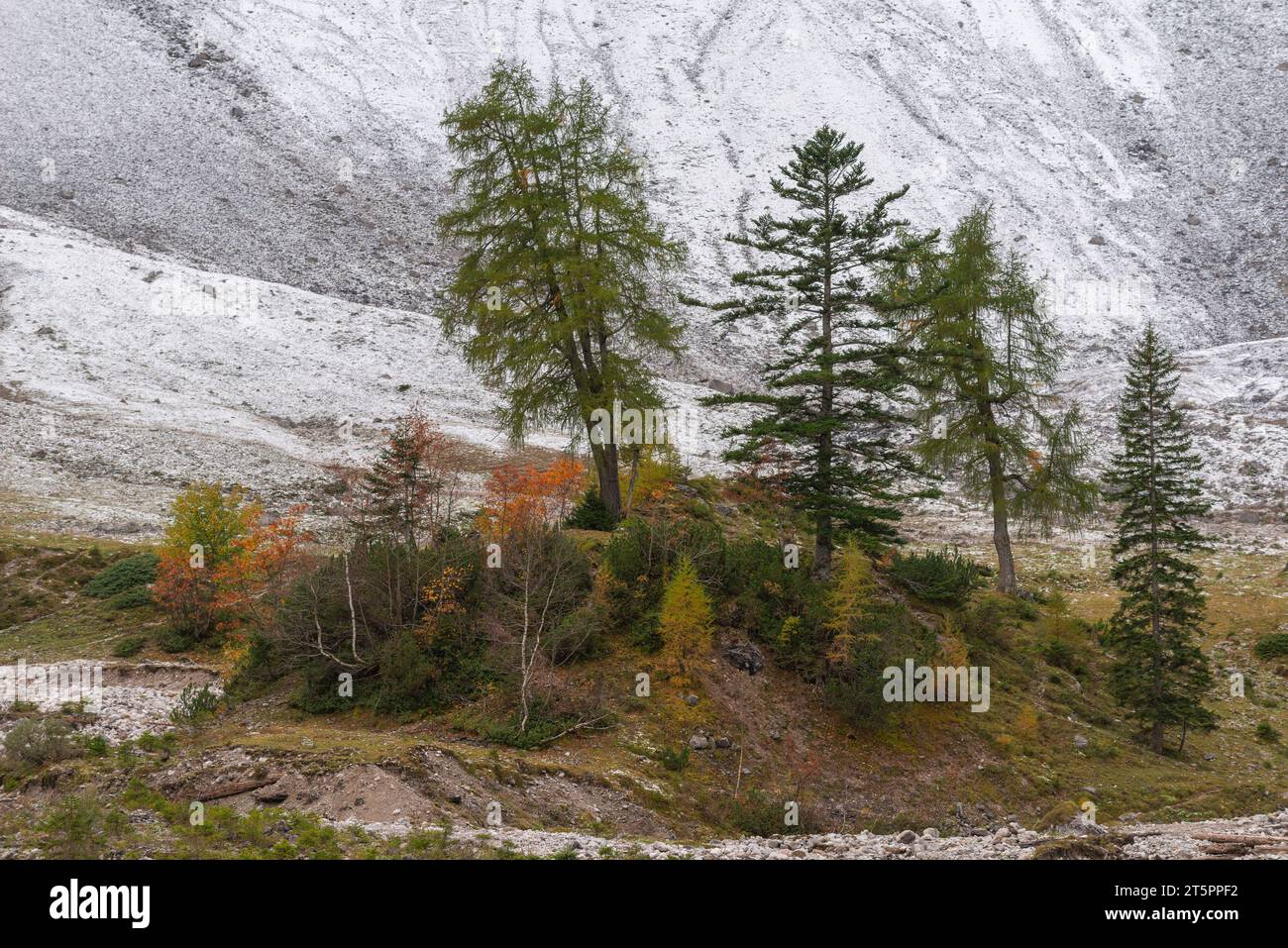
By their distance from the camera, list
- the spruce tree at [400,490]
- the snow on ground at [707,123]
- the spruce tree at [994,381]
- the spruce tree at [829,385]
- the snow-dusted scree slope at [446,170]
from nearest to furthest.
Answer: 1. the spruce tree at [829,385]
2. the spruce tree at [400,490]
3. the spruce tree at [994,381]
4. the snow-dusted scree slope at [446,170]
5. the snow on ground at [707,123]

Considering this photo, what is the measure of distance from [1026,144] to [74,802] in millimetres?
83208

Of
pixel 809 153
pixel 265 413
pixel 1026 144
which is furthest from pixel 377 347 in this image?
pixel 1026 144

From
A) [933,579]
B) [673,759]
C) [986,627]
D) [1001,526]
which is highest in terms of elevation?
[1001,526]

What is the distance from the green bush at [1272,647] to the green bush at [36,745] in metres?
31.5

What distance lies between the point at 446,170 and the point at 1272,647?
2431 inches

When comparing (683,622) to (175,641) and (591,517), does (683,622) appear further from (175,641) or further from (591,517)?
(175,641)

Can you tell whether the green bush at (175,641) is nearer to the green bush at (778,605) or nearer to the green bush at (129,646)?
the green bush at (129,646)

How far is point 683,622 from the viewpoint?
1783cm

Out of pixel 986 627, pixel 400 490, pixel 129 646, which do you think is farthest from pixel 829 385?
pixel 129 646

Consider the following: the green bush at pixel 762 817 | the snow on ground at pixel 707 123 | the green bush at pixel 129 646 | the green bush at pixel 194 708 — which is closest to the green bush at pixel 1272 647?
the green bush at pixel 762 817

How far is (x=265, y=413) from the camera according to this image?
4138cm

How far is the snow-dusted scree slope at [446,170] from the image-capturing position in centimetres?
4300

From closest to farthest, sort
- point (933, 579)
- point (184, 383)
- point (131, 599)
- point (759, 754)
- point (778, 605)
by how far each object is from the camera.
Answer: point (759, 754), point (778, 605), point (933, 579), point (131, 599), point (184, 383)

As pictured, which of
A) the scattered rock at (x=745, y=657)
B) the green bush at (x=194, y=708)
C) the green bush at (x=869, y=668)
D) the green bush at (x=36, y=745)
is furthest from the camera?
the scattered rock at (x=745, y=657)
